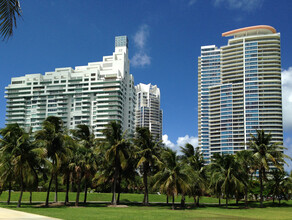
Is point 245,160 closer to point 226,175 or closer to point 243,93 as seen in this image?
point 226,175

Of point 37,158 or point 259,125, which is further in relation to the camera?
point 259,125

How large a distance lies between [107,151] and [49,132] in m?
8.46

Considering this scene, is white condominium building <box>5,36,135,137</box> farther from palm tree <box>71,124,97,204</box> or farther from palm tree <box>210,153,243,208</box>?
palm tree <box>210,153,243,208</box>

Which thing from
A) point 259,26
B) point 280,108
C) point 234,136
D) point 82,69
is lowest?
point 234,136

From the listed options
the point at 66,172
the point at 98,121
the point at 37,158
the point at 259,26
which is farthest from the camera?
the point at 259,26

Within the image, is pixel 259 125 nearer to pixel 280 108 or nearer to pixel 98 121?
pixel 280 108

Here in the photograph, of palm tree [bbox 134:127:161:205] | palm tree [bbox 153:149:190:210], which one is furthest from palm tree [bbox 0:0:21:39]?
palm tree [bbox 134:127:161:205]

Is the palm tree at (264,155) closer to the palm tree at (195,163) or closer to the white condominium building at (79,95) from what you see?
the palm tree at (195,163)

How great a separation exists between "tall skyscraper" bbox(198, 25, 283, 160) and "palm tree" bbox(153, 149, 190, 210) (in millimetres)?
121615

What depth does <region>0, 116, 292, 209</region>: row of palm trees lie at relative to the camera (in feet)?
116

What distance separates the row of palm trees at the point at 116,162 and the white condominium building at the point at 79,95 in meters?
95.4

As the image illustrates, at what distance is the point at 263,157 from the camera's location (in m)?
49.6

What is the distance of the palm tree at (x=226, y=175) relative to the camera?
44.7 meters

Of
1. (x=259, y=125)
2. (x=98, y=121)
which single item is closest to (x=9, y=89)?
(x=98, y=121)
